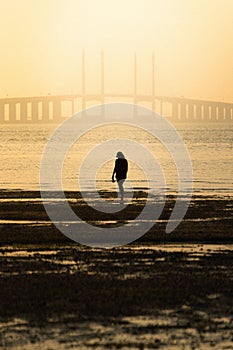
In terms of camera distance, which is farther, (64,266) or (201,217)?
(201,217)

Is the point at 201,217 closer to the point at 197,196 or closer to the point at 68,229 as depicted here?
the point at 68,229

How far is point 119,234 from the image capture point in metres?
25.7

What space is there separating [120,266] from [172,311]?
4.59 metres

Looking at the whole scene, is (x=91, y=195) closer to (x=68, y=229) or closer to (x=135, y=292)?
(x=68, y=229)

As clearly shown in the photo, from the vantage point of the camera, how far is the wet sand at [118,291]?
535 inches

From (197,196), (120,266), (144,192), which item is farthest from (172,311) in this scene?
(144,192)

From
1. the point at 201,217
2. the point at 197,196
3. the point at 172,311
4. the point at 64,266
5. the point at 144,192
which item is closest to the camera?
the point at 172,311

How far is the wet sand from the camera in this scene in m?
13.6

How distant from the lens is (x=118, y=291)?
55.2 ft

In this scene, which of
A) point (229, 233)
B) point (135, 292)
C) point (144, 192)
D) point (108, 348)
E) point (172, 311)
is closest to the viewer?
point (108, 348)

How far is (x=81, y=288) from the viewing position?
17156 mm

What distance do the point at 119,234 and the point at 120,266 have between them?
19.4 ft

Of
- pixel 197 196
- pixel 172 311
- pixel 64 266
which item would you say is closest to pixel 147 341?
pixel 172 311

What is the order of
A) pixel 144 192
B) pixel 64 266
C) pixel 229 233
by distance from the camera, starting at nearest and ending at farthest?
pixel 64 266
pixel 229 233
pixel 144 192
